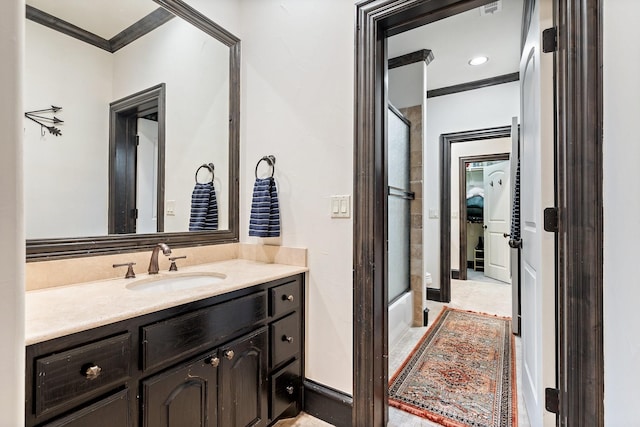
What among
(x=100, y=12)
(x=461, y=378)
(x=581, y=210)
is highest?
(x=100, y=12)

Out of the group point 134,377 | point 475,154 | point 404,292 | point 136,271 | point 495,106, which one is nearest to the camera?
point 134,377

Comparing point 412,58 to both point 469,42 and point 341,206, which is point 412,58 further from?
point 341,206

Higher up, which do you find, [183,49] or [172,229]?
[183,49]

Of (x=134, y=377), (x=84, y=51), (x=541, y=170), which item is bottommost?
(x=134, y=377)

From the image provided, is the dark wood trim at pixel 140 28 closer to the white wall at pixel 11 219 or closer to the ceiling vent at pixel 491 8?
the white wall at pixel 11 219

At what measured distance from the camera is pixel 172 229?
170 centimetres

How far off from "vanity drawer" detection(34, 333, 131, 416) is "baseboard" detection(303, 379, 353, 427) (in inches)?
39.8

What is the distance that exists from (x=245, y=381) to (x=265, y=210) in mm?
858

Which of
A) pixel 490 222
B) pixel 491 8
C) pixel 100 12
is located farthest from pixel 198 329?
pixel 490 222

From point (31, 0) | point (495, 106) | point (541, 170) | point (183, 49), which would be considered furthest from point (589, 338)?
point (495, 106)

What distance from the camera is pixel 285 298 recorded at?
154cm

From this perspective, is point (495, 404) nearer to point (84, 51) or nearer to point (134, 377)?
point (134, 377)

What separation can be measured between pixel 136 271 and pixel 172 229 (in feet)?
0.97

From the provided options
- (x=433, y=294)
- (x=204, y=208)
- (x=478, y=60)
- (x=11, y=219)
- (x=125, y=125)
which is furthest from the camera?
(x=433, y=294)
